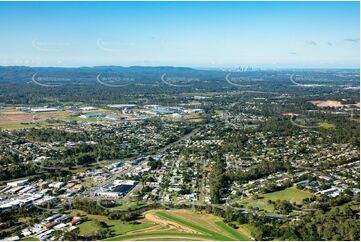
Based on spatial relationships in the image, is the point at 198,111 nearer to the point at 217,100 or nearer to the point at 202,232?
the point at 217,100

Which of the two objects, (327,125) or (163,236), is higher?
(327,125)

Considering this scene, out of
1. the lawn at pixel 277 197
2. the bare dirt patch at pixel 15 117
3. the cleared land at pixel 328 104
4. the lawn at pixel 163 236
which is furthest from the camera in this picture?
the cleared land at pixel 328 104

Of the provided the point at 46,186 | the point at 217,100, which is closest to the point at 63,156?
the point at 46,186

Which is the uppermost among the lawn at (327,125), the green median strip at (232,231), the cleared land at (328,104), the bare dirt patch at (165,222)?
the cleared land at (328,104)

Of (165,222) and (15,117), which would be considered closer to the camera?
(165,222)

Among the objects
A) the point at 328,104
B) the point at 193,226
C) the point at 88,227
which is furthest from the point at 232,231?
the point at 328,104

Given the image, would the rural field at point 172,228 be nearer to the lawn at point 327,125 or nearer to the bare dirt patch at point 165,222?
the bare dirt patch at point 165,222

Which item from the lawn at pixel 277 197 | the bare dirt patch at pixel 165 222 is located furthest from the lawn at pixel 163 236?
the lawn at pixel 277 197

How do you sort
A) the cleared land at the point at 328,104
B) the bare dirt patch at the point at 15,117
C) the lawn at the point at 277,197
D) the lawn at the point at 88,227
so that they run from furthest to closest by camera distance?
the cleared land at the point at 328,104 < the bare dirt patch at the point at 15,117 < the lawn at the point at 277,197 < the lawn at the point at 88,227

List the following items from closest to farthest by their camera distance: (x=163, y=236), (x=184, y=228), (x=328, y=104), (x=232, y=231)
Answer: (x=163, y=236) → (x=232, y=231) → (x=184, y=228) → (x=328, y=104)

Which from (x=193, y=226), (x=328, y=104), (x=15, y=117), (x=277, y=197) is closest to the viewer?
(x=193, y=226)

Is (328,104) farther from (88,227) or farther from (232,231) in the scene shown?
(88,227)
